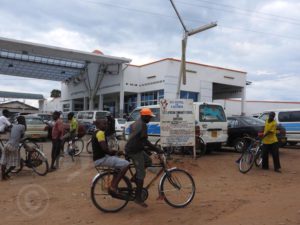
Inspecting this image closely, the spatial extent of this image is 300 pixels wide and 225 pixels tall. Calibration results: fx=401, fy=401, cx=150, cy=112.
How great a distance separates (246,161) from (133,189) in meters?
5.20

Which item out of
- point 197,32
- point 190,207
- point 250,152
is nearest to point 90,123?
point 197,32

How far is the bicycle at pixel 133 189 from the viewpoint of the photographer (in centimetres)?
675

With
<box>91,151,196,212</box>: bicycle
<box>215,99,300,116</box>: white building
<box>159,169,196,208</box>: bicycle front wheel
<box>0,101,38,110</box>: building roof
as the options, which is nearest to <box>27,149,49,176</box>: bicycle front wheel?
<box>91,151,196,212</box>: bicycle

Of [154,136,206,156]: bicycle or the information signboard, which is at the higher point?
the information signboard

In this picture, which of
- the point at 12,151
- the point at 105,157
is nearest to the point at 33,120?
the point at 12,151

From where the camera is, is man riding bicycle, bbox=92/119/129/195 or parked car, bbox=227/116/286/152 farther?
parked car, bbox=227/116/286/152

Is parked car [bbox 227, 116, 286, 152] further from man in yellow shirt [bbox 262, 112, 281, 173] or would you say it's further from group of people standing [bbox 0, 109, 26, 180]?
group of people standing [bbox 0, 109, 26, 180]

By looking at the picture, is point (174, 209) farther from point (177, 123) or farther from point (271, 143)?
point (177, 123)

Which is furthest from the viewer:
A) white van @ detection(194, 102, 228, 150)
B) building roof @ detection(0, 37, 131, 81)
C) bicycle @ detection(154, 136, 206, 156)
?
building roof @ detection(0, 37, 131, 81)

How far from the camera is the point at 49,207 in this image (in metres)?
7.23

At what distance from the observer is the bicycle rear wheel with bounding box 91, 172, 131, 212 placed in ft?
22.0

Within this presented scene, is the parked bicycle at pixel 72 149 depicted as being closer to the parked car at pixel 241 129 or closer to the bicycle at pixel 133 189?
the parked car at pixel 241 129

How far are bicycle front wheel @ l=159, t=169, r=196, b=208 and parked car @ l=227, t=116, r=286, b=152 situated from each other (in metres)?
8.48

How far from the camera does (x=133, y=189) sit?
22.6 feet
